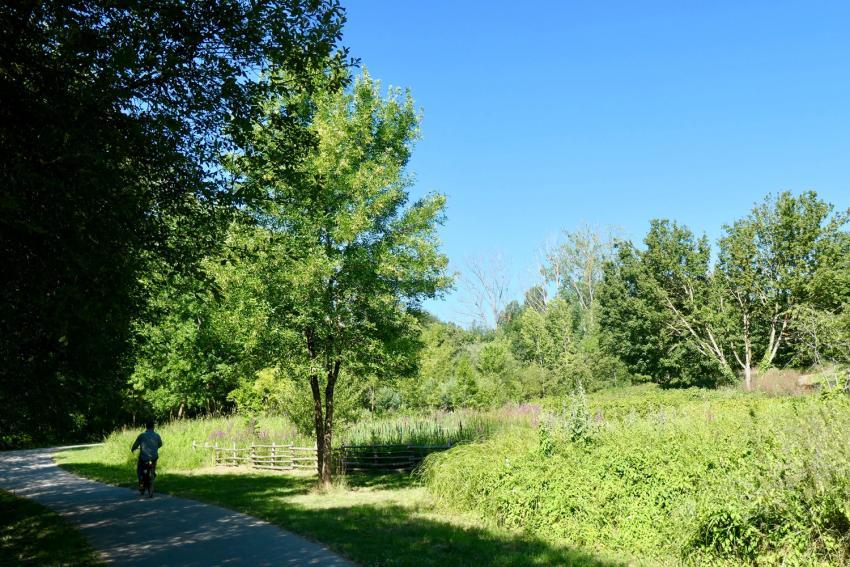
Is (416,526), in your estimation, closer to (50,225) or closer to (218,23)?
(50,225)

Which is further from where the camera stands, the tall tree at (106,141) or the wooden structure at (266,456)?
the wooden structure at (266,456)

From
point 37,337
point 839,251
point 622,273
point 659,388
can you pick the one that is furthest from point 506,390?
point 37,337

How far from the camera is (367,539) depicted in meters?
8.76

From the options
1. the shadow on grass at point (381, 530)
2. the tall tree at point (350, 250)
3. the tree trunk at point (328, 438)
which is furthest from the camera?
the tree trunk at point (328, 438)

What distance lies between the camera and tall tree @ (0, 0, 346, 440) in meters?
5.28

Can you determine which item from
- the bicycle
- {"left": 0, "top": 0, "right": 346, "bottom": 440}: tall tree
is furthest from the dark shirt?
{"left": 0, "top": 0, "right": 346, "bottom": 440}: tall tree

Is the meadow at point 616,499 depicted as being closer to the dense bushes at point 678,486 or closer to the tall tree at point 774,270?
the dense bushes at point 678,486

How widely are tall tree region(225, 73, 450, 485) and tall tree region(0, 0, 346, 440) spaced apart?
4.72 metres

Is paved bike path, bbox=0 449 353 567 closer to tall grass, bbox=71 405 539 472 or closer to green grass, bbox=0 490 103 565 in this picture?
green grass, bbox=0 490 103 565

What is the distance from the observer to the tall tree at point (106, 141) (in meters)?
5.28

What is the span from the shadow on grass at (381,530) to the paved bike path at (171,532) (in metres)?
0.44

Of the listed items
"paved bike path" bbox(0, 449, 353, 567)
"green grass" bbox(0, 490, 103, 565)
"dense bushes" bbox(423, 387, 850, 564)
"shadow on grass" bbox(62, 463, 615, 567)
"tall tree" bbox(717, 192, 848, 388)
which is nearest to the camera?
"dense bushes" bbox(423, 387, 850, 564)

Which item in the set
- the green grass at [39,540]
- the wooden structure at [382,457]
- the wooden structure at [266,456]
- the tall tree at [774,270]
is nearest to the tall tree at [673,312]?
the tall tree at [774,270]

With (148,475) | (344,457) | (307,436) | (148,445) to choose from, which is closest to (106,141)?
(148,445)
